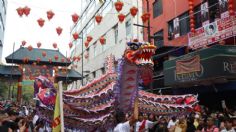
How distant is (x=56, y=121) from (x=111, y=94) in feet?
10.7

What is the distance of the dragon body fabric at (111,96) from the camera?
7.50m

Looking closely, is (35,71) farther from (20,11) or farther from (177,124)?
(177,124)

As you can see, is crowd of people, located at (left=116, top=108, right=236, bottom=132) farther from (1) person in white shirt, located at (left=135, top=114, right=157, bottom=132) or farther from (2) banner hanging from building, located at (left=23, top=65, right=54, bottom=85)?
(2) banner hanging from building, located at (left=23, top=65, right=54, bottom=85)

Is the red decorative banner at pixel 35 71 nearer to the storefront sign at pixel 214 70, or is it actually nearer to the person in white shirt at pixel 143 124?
the storefront sign at pixel 214 70

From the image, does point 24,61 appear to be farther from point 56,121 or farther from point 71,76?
point 56,121

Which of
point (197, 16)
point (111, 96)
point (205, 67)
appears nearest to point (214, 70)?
point (205, 67)

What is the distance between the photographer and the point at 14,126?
7.32 m

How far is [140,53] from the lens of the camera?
24.0 feet

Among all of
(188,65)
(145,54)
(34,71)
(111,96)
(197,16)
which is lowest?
(111,96)

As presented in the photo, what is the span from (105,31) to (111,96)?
24.7m

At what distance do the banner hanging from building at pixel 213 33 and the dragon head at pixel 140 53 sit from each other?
7229 millimetres

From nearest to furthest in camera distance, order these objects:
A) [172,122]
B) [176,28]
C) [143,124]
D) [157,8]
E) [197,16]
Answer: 1. [143,124]
2. [172,122]
3. [197,16]
4. [176,28]
5. [157,8]

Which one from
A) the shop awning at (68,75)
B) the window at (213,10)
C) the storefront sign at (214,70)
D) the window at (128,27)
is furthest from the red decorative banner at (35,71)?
the window at (213,10)

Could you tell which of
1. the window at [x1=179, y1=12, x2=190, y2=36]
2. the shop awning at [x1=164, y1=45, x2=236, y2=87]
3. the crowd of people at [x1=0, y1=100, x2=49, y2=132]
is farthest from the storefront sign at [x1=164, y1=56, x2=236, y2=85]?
the crowd of people at [x1=0, y1=100, x2=49, y2=132]
